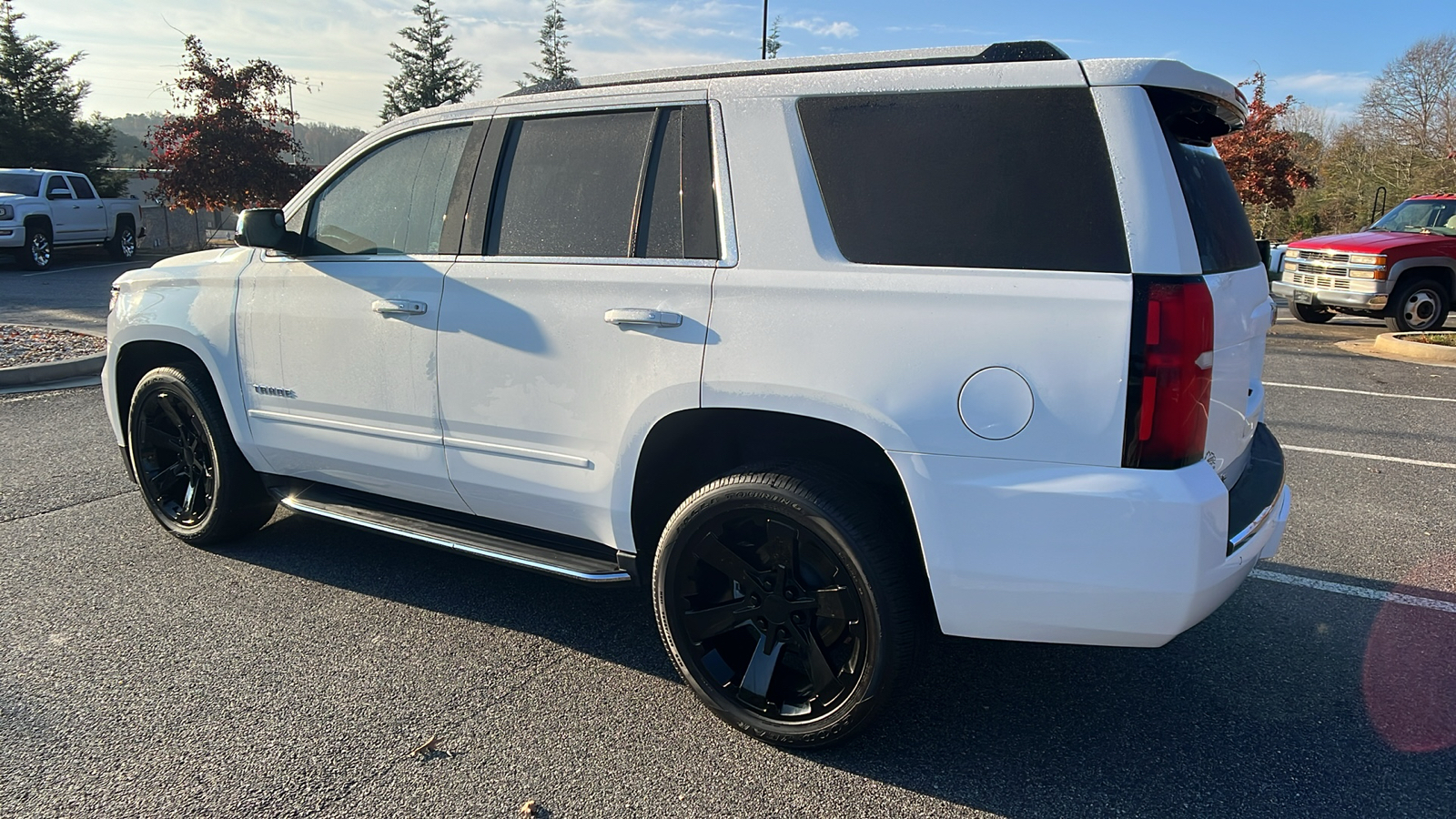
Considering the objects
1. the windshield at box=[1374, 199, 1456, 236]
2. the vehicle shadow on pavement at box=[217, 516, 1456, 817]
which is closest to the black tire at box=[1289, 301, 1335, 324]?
the windshield at box=[1374, 199, 1456, 236]

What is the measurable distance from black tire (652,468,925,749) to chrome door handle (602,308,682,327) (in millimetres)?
499

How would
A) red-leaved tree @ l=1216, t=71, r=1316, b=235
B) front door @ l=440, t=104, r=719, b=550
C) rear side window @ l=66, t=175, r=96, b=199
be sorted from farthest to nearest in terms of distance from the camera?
1. rear side window @ l=66, t=175, r=96, b=199
2. red-leaved tree @ l=1216, t=71, r=1316, b=235
3. front door @ l=440, t=104, r=719, b=550

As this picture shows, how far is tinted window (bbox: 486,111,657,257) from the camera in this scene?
3080 millimetres

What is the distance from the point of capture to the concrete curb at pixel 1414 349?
10.3m

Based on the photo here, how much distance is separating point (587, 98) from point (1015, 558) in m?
2.05

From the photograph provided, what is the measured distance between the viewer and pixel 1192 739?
2838 millimetres

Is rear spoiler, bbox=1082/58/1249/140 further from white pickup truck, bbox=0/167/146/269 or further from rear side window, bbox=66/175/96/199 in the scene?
rear side window, bbox=66/175/96/199

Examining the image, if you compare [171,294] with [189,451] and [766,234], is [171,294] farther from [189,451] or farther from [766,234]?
[766,234]

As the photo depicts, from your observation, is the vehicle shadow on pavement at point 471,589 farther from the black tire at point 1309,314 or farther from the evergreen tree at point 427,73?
the evergreen tree at point 427,73

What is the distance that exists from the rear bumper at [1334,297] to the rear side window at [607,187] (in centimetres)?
1242

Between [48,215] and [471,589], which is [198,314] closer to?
[471,589]

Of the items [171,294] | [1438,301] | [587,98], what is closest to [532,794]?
[587,98]

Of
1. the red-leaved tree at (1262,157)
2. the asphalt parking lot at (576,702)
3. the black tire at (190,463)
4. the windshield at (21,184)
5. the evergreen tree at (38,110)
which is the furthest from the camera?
the evergreen tree at (38,110)

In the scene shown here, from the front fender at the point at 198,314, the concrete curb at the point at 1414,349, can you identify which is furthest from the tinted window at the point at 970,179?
the concrete curb at the point at 1414,349
